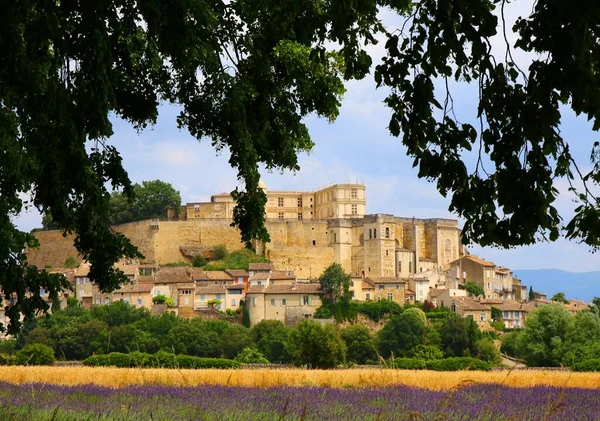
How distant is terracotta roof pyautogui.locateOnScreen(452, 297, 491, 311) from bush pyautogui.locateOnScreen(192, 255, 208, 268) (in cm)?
2078

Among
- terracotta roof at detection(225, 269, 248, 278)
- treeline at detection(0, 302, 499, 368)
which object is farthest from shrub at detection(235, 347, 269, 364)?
terracotta roof at detection(225, 269, 248, 278)

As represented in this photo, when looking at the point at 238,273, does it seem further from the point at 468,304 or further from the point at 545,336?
the point at 545,336

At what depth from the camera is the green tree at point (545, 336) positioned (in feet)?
169

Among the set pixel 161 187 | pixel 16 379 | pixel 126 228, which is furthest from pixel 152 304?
pixel 16 379

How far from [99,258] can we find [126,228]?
83289mm

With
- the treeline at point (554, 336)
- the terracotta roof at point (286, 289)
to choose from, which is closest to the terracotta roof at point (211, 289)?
the terracotta roof at point (286, 289)

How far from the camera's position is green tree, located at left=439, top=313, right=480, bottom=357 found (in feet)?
225

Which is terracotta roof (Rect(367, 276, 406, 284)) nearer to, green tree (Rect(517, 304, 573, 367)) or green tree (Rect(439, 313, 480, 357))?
green tree (Rect(439, 313, 480, 357))

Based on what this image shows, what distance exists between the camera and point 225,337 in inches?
2729

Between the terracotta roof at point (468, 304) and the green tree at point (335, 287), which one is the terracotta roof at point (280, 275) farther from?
the terracotta roof at point (468, 304)

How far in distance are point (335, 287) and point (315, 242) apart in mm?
11264


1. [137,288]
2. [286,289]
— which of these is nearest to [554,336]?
[286,289]

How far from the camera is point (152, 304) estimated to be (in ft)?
265

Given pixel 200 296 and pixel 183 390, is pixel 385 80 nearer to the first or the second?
pixel 183 390
